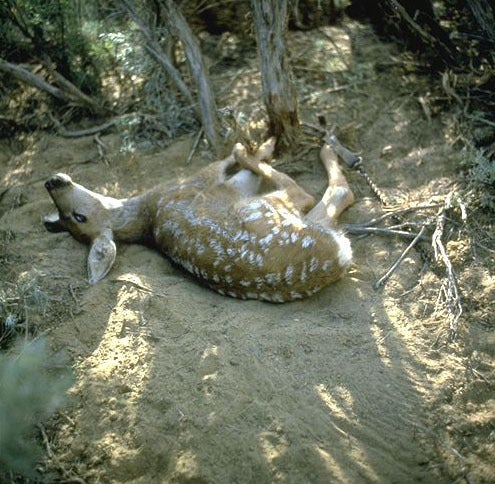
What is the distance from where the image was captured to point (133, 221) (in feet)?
16.8

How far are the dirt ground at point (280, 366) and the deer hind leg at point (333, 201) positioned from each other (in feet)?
0.48

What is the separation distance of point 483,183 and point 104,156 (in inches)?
141

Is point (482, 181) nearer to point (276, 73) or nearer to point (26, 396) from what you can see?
point (276, 73)

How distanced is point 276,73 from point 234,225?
1.49 meters

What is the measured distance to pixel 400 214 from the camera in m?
4.68

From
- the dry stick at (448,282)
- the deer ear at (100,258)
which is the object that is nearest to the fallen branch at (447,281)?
the dry stick at (448,282)

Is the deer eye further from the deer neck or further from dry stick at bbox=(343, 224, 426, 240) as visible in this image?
dry stick at bbox=(343, 224, 426, 240)

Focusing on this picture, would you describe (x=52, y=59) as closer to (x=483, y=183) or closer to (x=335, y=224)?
(x=335, y=224)

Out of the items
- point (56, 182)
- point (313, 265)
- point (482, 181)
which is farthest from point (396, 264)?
point (56, 182)

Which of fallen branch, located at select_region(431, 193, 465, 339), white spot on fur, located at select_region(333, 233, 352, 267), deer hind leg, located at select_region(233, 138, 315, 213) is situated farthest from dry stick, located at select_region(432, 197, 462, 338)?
deer hind leg, located at select_region(233, 138, 315, 213)

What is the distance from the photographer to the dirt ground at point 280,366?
3279 millimetres

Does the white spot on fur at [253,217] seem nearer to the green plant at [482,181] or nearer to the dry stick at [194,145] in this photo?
the dry stick at [194,145]

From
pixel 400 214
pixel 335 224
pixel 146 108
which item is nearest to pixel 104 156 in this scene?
pixel 146 108

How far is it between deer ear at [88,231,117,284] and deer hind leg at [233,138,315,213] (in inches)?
53.6
